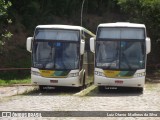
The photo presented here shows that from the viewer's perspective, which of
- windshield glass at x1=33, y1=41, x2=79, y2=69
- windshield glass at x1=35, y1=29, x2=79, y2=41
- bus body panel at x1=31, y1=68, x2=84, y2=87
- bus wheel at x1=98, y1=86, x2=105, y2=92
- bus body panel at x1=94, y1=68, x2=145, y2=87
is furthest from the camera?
bus wheel at x1=98, y1=86, x2=105, y2=92

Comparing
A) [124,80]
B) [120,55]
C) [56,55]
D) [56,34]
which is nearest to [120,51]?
[120,55]

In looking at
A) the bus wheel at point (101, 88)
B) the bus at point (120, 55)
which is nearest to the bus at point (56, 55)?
the bus at point (120, 55)

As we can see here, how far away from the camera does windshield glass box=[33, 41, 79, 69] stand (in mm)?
20000

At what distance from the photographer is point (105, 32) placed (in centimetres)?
1981

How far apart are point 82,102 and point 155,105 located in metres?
2.51

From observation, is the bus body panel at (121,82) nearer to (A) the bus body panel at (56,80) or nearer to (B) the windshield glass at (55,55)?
(A) the bus body panel at (56,80)

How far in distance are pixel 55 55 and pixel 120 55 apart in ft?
9.96

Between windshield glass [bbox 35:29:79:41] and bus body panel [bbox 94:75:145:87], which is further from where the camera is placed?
windshield glass [bbox 35:29:79:41]

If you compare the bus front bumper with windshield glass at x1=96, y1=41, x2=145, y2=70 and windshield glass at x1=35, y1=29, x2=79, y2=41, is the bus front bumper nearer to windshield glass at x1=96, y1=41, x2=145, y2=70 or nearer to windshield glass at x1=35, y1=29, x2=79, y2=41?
windshield glass at x1=96, y1=41, x2=145, y2=70

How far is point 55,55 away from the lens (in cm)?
2011

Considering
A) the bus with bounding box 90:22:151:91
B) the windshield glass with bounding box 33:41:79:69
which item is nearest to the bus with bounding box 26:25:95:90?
the windshield glass with bounding box 33:41:79:69

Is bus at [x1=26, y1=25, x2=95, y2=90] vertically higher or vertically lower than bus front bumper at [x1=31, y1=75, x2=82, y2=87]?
higher

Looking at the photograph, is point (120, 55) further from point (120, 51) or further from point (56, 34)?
point (56, 34)

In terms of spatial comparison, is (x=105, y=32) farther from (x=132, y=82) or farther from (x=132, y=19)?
(x=132, y=19)
